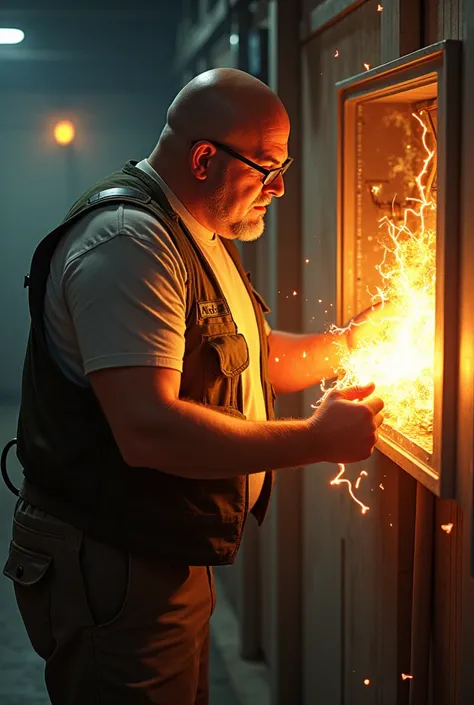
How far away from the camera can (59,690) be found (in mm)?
1756

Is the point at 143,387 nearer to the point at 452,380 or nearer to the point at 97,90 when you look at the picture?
the point at 452,380

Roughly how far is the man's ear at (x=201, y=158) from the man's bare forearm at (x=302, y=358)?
1.65 feet

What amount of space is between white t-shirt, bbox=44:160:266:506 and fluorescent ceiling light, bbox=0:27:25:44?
2.04m

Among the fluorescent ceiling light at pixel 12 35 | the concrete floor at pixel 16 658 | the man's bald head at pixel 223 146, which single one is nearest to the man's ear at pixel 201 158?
the man's bald head at pixel 223 146

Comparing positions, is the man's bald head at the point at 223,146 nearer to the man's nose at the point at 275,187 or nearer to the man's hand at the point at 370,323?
the man's nose at the point at 275,187

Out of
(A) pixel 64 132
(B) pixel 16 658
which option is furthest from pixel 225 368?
(A) pixel 64 132

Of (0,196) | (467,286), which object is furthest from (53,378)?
(0,196)

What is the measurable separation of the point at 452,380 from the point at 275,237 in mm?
1199

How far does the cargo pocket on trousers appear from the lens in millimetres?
1716

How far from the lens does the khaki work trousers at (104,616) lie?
1.67m

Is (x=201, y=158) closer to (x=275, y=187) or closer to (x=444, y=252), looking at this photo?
(x=275, y=187)

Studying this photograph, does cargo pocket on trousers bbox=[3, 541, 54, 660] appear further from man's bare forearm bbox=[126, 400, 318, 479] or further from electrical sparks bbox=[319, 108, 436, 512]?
electrical sparks bbox=[319, 108, 436, 512]

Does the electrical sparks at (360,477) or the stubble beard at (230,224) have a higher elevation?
the stubble beard at (230,224)

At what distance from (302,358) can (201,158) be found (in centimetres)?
57
